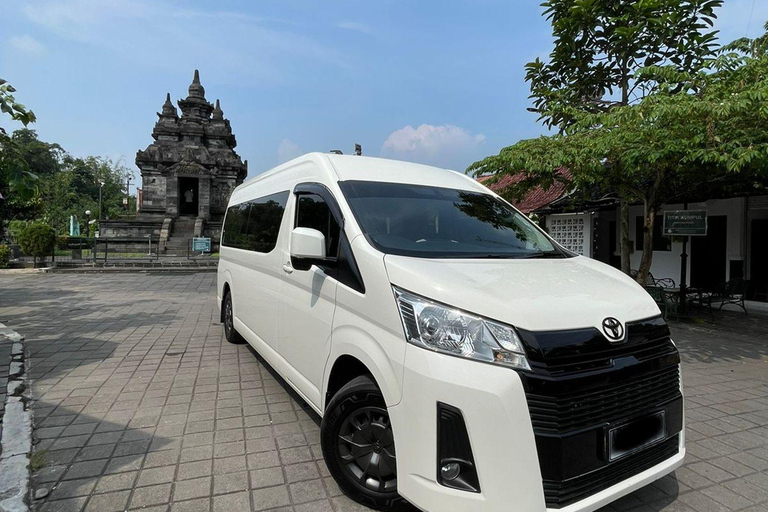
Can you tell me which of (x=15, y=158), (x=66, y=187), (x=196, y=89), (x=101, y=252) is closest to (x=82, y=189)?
(x=66, y=187)

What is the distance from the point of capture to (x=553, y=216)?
50.5 ft

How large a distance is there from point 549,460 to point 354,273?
141 cm

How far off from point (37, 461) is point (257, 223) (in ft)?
9.06

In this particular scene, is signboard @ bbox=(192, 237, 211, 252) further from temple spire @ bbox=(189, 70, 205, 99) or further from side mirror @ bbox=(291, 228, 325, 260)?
side mirror @ bbox=(291, 228, 325, 260)

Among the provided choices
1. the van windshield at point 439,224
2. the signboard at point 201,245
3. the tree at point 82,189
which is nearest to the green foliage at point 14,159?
the van windshield at point 439,224

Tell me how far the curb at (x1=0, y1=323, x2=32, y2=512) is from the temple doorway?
3044 centimetres

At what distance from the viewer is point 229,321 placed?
6.37 metres

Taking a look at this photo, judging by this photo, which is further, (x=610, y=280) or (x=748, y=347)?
(x=748, y=347)

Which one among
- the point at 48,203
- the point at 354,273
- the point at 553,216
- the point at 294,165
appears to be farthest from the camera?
the point at 48,203

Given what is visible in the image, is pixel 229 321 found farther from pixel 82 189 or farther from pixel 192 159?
pixel 82 189

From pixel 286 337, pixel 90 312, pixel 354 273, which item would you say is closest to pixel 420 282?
pixel 354 273

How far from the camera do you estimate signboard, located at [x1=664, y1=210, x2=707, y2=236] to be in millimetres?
8375

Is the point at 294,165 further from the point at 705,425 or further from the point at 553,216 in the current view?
the point at 553,216

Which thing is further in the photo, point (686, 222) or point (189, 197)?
point (189, 197)
